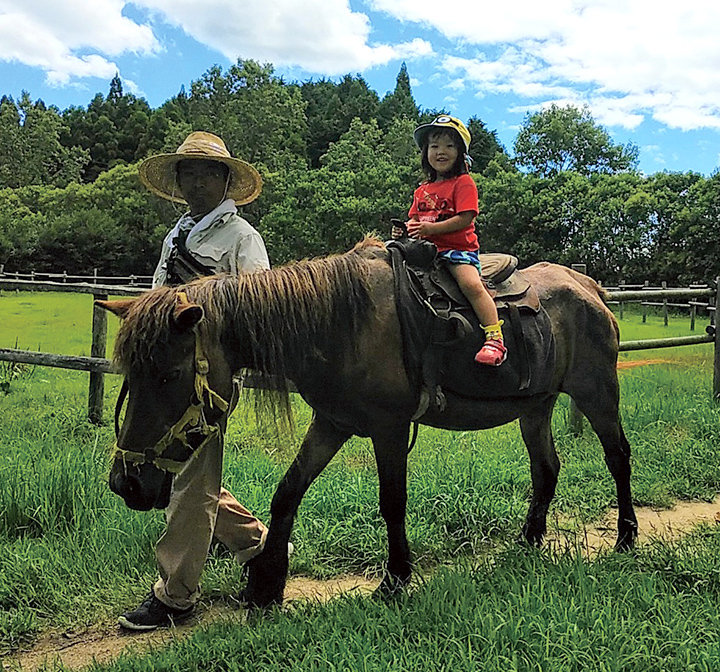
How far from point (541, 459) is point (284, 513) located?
1.72 metres

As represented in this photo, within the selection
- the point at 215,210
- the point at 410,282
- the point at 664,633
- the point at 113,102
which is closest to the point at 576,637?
the point at 664,633

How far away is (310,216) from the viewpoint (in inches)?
1371

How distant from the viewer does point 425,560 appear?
12.3 feet

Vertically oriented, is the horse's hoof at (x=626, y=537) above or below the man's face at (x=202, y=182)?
below

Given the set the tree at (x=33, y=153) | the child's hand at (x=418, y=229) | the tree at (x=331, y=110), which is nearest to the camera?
the child's hand at (x=418, y=229)

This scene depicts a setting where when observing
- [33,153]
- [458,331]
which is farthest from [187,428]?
[33,153]

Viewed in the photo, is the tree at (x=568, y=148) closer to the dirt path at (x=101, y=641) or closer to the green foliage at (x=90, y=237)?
the green foliage at (x=90, y=237)

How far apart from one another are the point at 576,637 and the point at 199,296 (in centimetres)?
191

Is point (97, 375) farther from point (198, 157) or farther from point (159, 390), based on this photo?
point (159, 390)

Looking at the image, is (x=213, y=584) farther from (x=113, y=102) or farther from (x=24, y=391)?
(x=113, y=102)

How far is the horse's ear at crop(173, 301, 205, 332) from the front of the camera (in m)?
2.46

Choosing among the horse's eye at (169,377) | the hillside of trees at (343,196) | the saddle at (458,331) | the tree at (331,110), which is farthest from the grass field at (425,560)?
the tree at (331,110)

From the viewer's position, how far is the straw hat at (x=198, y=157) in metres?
3.36

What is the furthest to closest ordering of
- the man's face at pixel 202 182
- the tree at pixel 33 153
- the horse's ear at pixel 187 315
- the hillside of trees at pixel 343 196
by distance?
the tree at pixel 33 153, the hillside of trees at pixel 343 196, the man's face at pixel 202 182, the horse's ear at pixel 187 315
